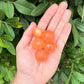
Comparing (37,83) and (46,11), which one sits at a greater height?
(46,11)

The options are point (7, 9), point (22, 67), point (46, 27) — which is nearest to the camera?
point (7, 9)

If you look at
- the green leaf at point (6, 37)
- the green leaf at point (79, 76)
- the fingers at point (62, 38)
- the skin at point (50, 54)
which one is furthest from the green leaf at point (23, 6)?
the green leaf at point (79, 76)

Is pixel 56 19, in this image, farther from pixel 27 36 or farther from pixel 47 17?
pixel 27 36

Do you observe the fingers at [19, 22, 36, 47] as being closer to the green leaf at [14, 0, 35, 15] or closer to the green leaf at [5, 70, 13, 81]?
the green leaf at [14, 0, 35, 15]

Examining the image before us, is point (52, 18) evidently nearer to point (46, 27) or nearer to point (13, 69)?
point (46, 27)

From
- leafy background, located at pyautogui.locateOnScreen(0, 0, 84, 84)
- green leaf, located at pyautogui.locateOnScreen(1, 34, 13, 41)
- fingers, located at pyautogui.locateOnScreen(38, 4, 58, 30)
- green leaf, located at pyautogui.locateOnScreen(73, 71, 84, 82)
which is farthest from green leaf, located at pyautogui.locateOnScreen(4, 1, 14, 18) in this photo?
green leaf, located at pyautogui.locateOnScreen(73, 71, 84, 82)

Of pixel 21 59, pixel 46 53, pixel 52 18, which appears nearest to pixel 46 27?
pixel 52 18

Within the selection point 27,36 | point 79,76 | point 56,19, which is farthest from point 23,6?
point 79,76
